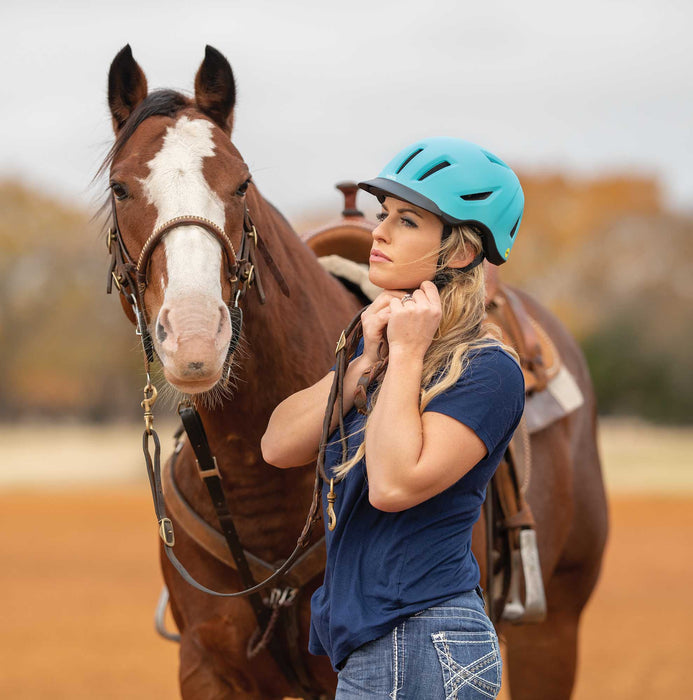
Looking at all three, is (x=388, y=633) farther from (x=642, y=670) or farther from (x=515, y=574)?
(x=642, y=670)

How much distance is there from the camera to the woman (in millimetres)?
1853

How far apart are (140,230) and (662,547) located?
527 inches

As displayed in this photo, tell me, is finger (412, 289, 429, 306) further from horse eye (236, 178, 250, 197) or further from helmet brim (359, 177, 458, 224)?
horse eye (236, 178, 250, 197)

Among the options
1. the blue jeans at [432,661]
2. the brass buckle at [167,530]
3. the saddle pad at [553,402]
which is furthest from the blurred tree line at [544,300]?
the blue jeans at [432,661]

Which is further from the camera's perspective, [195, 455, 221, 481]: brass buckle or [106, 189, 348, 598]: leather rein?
[195, 455, 221, 481]: brass buckle

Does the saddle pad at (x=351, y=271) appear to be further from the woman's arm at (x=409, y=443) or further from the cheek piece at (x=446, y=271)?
the woman's arm at (x=409, y=443)

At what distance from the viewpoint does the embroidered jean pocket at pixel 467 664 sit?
185 cm

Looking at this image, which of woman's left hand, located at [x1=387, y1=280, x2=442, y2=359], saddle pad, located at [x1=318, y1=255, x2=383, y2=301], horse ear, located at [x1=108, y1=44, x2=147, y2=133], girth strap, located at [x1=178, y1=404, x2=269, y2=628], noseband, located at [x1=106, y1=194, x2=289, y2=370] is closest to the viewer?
woman's left hand, located at [x1=387, y1=280, x2=442, y2=359]

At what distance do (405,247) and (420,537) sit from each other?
612 mm

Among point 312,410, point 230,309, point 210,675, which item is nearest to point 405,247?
point 312,410

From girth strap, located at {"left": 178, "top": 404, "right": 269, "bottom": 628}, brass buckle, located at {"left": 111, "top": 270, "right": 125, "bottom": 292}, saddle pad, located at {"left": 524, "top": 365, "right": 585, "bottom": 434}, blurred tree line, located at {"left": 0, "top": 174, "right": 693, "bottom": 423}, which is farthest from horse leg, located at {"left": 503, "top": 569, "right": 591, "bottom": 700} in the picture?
blurred tree line, located at {"left": 0, "top": 174, "right": 693, "bottom": 423}

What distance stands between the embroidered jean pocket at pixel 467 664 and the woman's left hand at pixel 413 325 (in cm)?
57

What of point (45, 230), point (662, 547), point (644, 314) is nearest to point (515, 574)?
point (662, 547)

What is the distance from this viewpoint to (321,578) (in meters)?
2.87
